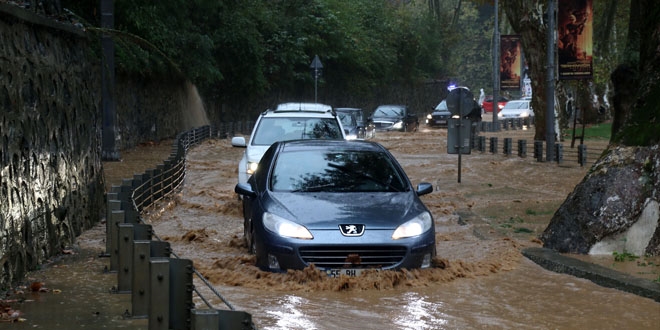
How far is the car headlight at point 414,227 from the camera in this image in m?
10.4

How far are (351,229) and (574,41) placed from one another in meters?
19.6

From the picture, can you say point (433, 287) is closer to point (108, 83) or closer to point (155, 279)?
point (155, 279)

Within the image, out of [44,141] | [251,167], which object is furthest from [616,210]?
[251,167]

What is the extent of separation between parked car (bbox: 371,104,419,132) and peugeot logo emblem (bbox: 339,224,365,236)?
39.8m

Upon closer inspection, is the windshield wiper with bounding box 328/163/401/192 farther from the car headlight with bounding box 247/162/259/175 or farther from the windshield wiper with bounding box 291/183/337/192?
the car headlight with bounding box 247/162/259/175

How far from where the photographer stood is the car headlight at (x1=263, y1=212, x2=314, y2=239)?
406 inches

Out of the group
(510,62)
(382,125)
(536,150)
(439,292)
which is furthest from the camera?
(382,125)

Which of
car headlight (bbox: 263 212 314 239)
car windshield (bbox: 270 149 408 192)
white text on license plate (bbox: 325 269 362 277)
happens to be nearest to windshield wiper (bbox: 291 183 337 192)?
car windshield (bbox: 270 149 408 192)

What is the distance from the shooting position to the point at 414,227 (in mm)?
10555

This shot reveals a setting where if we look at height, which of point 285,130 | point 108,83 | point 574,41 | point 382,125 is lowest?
point 382,125

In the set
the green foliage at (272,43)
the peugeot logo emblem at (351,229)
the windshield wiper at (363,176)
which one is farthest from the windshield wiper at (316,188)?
the green foliage at (272,43)

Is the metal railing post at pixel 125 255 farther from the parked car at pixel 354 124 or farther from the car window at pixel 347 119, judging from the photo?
the car window at pixel 347 119

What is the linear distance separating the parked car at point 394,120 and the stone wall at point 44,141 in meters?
34.8

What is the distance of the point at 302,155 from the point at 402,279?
2.38 meters
